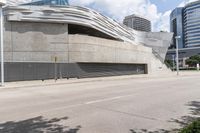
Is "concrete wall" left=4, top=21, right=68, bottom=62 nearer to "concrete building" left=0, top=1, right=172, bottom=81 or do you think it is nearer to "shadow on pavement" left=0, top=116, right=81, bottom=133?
"concrete building" left=0, top=1, right=172, bottom=81

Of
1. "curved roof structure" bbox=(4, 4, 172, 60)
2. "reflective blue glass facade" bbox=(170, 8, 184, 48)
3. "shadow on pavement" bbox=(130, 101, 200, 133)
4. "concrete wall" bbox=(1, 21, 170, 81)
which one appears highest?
"reflective blue glass facade" bbox=(170, 8, 184, 48)

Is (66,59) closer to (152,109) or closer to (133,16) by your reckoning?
(152,109)

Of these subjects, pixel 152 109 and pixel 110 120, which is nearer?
pixel 110 120

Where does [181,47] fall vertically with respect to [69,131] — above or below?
above

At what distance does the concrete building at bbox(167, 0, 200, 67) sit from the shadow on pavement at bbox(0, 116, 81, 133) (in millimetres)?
127442

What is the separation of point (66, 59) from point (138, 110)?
24.3m

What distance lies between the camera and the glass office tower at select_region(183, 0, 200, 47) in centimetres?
12606

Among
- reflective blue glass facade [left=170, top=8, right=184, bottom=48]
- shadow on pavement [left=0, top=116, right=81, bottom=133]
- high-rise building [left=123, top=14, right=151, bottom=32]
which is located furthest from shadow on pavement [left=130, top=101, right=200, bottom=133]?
reflective blue glass facade [left=170, top=8, right=184, bottom=48]

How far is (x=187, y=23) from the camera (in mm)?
134125

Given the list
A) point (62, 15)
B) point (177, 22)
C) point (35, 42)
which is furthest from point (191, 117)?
point (177, 22)

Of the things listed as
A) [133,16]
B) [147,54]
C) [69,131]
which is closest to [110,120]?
[69,131]

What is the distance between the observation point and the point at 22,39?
30641 millimetres

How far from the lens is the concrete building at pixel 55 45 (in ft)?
98.8

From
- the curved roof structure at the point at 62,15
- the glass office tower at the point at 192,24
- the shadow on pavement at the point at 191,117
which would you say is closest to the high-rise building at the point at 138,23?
the glass office tower at the point at 192,24
